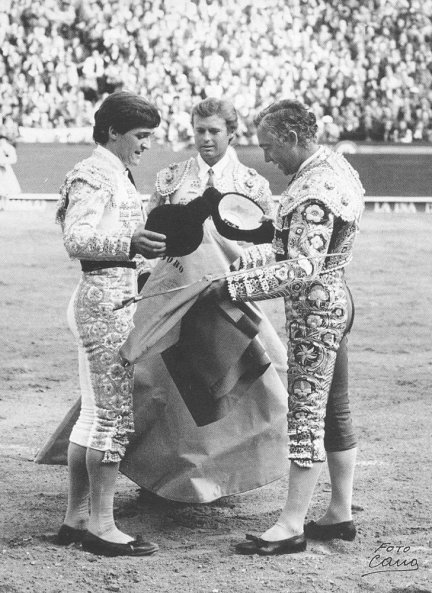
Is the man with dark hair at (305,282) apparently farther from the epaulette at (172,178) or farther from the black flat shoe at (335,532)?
the epaulette at (172,178)

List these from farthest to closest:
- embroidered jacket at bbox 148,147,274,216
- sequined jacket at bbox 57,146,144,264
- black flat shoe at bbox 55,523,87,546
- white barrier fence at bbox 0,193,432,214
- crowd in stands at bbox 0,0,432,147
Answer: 1. crowd in stands at bbox 0,0,432,147
2. white barrier fence at bbox 0,193,432,214
3. embroidered jacket at bbox 148,147,274,216
4. black flat shoe at bbox 55,523,87,546
5. sequined jacket at bbox 57,146,144,264

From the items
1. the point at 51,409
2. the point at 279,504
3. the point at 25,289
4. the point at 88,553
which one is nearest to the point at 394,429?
the point at 279,504

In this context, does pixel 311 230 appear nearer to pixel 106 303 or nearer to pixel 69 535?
pixel 106 303

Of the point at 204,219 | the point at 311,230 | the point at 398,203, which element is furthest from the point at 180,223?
the point at 398,203

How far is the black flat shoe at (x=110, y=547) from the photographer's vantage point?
2875 mm

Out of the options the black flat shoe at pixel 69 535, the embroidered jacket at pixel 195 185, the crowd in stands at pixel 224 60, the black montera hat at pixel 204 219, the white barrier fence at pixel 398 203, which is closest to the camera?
the black montera hat at pixel 204 219

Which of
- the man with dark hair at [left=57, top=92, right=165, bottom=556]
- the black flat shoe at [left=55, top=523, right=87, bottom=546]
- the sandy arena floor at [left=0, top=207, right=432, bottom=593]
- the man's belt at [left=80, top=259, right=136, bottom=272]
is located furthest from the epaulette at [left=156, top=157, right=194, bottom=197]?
the black flat shoe at [left=55, top=523, right=87, bottom=546]

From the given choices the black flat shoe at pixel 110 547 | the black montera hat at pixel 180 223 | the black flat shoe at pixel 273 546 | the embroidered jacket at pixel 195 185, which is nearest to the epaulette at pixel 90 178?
the black montera hat at pixel 180 223

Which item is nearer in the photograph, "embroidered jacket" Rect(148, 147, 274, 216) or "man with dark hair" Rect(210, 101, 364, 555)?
"man with dark hair" Rect(210, 101, 364, 555)

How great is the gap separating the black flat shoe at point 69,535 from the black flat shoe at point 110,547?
0.30 ft

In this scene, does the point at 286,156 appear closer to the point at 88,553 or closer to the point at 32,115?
the point at 88,553

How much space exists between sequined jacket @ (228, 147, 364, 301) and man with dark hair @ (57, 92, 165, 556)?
0.29 metres

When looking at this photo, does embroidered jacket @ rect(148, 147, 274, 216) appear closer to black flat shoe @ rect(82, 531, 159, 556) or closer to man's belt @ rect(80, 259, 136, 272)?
man's belt @ rect(80, 259, 136, 272)

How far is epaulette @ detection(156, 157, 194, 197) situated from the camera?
3.66 metres
